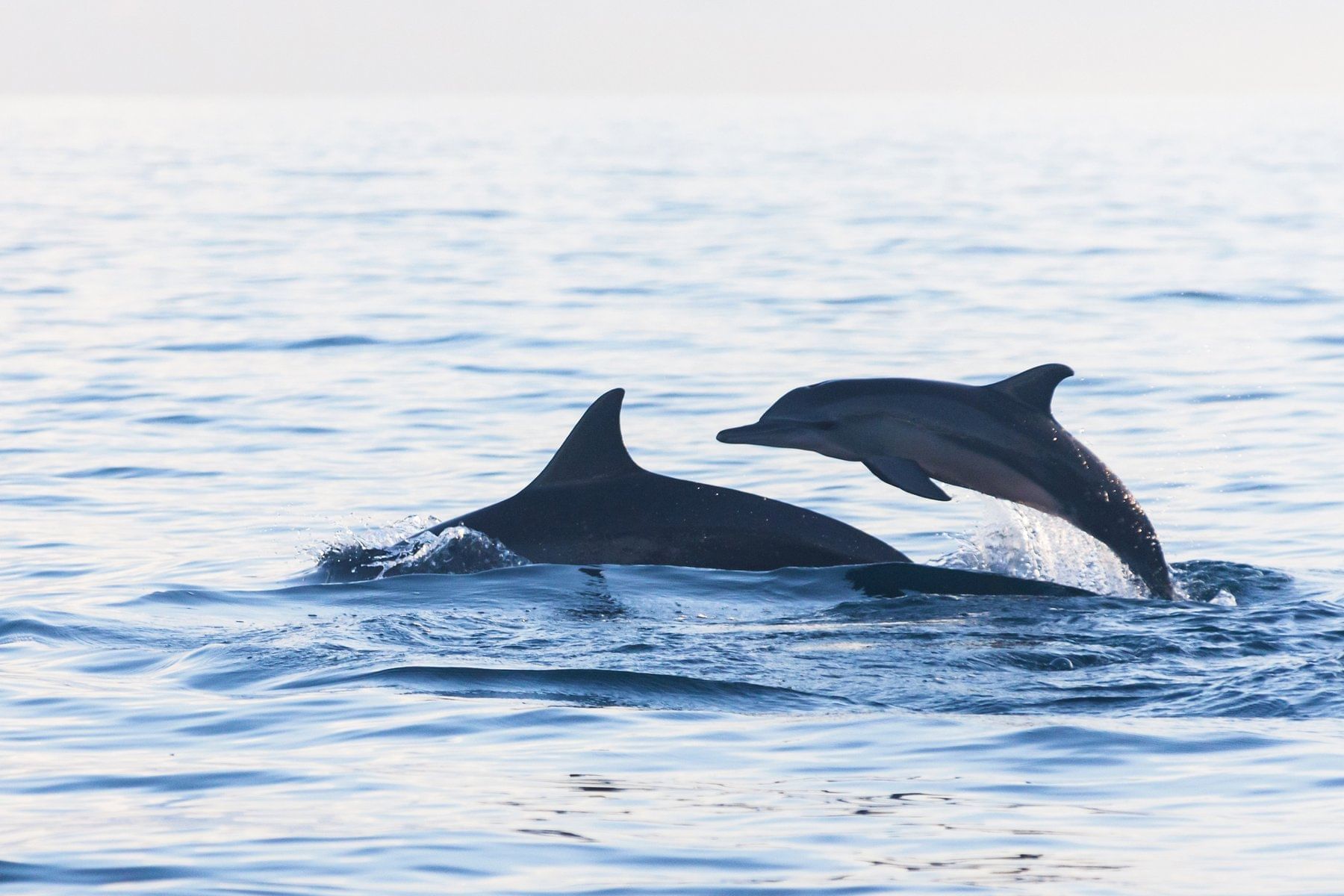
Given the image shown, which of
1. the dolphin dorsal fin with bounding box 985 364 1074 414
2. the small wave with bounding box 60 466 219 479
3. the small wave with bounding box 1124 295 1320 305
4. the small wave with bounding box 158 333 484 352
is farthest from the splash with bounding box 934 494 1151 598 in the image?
the small wave with bounding box 1124 295 1320 305

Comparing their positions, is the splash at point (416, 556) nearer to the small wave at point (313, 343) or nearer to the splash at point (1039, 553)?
the splash at point (1039, 553)

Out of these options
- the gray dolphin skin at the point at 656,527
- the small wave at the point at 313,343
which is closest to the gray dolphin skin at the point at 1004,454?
the gray dolphin skin at the point at 656,527

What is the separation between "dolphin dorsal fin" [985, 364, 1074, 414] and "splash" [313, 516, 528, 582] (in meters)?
3.20

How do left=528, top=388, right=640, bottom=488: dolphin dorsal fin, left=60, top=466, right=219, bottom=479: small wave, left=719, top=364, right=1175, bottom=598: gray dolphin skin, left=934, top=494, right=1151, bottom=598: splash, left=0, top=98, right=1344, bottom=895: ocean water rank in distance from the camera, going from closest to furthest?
left=0, top=98, right=1344, bottom=895: ocean water
left=719, top=364, right=1175, bottom=598: gray dolphin skin
left=934, top=494, right=1151, bottom=598: splash
left=528, top=388, right=640, bottom=488: dolphin dorsal fin
left=60, top=466, right=219, bottom=479: small wave

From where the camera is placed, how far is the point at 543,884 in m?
7.18

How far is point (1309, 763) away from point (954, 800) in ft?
5.41

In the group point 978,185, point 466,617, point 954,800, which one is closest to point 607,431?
point 466,617

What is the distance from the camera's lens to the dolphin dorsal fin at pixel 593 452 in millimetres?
12039

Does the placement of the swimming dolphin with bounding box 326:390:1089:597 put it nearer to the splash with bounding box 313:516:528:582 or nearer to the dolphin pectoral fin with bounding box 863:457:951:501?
the splash with bounding box 313:516:528:582

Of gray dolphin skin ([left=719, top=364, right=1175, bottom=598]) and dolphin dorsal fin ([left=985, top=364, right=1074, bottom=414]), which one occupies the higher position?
dolphin dorsal fin ([left=985, top=364, right=1074, bottom=414])

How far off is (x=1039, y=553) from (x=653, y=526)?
8.25 ft

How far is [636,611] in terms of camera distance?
37.4 feet

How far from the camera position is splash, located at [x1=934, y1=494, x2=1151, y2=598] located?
1179 cm

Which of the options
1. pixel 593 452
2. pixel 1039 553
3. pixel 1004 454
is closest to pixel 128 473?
pixel 593 452
